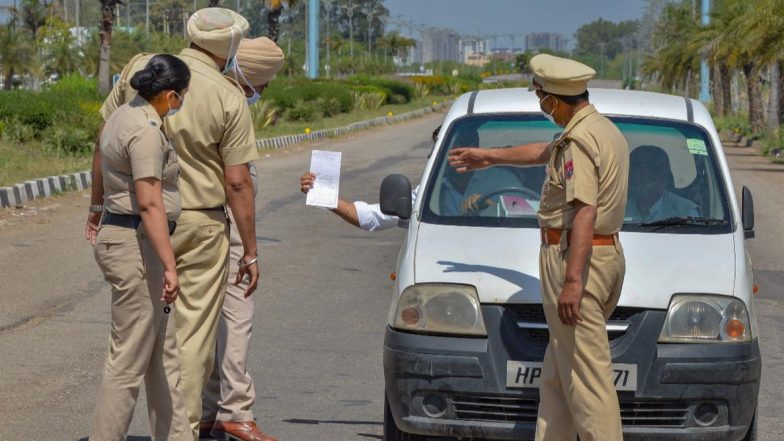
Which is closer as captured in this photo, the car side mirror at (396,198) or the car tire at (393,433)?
the car tire at (393,433)

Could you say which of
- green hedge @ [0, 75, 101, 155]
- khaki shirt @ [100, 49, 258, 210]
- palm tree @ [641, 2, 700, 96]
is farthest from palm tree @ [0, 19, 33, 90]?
khaki shirt @ [100, 49, 258, 210]

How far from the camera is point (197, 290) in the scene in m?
5.39

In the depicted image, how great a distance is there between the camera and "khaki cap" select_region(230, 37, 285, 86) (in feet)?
19.0

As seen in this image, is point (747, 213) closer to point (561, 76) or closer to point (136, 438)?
point (561, 76)

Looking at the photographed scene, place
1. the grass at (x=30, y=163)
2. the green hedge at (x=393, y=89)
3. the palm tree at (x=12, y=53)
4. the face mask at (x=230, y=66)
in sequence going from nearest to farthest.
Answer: the face mask at (x=230, y=66), the grass at (x=30, y=163), the green hedge at (x=393, y=89), the palm tree at (x=12, y=53)

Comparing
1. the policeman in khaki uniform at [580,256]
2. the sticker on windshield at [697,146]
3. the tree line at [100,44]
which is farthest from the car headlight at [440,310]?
the tree line at [100,44]

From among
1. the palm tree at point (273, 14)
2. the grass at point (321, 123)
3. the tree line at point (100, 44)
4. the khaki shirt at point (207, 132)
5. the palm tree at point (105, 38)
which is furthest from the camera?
the palm tree at point (273, 14)

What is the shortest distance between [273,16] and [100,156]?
4914cm

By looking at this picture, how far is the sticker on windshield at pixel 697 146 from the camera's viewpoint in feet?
20.8

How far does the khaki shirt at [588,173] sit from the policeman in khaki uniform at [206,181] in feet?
4.14

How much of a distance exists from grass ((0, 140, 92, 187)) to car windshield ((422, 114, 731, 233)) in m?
11.7

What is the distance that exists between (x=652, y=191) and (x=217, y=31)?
2.18m

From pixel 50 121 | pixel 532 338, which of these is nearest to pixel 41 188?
pixel 50 121

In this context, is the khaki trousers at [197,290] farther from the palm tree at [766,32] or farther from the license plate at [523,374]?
the palm tree at [766,32]
